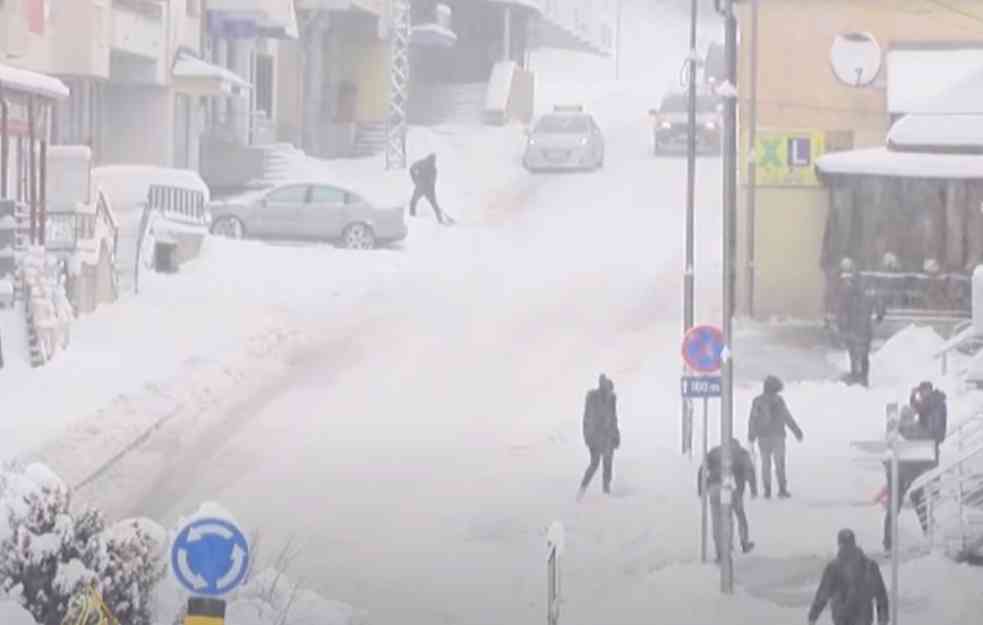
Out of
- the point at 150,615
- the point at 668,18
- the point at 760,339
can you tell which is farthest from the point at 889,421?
the point at 668,18

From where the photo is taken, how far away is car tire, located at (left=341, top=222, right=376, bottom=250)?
4238 centimetres

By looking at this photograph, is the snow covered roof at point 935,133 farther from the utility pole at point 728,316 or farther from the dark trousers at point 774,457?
the utility pole at point 728,316

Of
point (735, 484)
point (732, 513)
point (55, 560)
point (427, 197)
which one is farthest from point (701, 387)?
point (427, 197)

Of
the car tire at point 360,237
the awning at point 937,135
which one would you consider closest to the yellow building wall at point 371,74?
the car tire at point 360,237

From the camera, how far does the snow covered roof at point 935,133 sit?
31062mm

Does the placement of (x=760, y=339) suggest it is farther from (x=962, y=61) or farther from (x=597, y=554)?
(x=597, y=554)

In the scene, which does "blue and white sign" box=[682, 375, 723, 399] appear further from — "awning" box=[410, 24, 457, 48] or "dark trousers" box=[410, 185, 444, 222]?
"awning" box=[410, 24, 457, 48]

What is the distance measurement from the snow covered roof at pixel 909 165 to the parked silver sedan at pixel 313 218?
10364 mm

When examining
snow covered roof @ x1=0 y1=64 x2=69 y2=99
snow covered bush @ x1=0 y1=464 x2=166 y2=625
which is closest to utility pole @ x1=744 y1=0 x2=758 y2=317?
snow covered roof @ x1=0 y1=64 x2=69 y2=99

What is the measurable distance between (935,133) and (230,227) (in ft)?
50.1

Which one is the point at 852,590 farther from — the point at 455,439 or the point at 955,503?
the point at 455,439

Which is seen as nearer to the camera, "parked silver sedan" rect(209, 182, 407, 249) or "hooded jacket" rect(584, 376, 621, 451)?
"hooded jacket" rect(584, 376, 621, 451)

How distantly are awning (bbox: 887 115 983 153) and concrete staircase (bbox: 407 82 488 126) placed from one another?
34.0 m

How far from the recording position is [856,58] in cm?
3588
